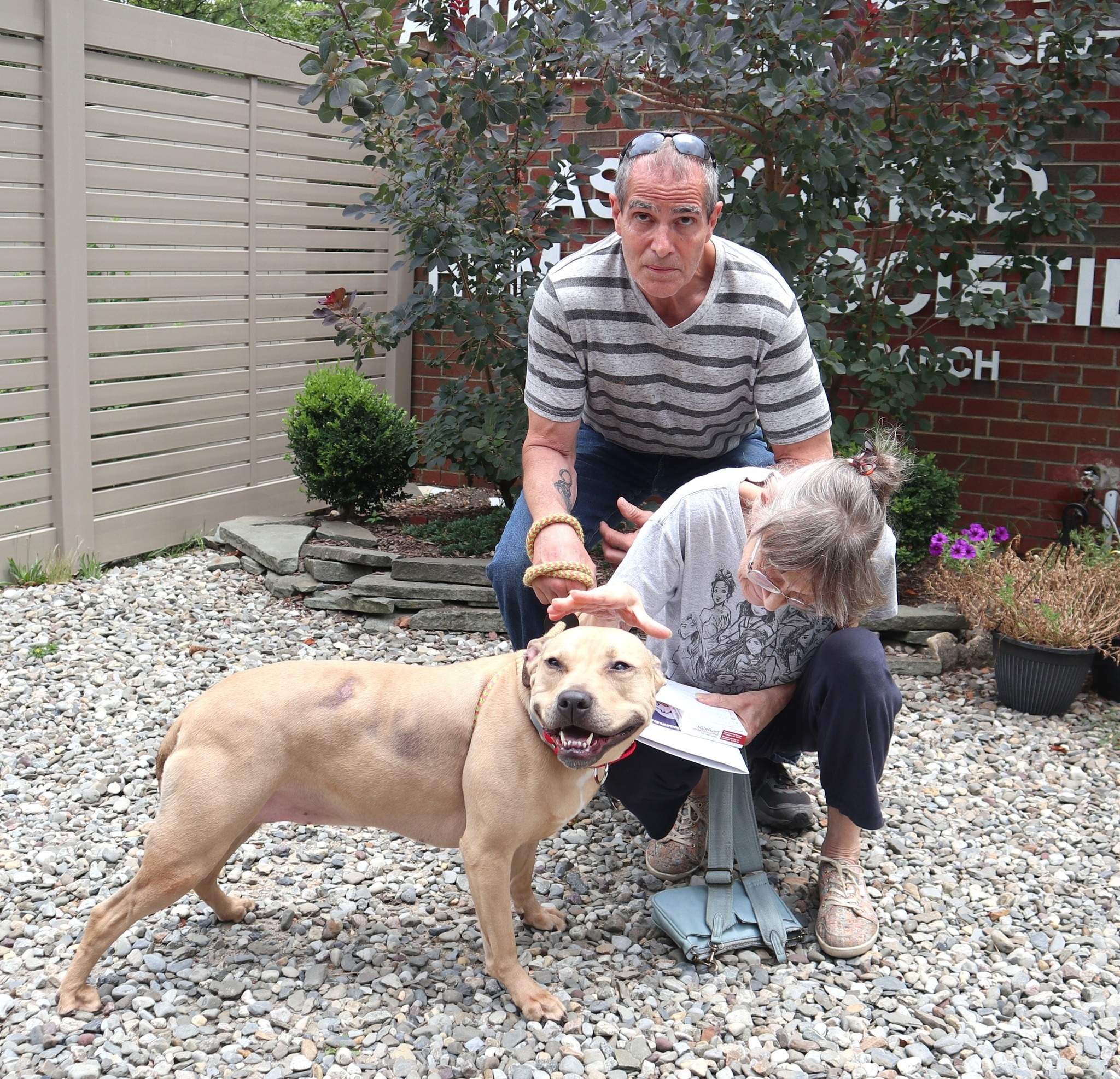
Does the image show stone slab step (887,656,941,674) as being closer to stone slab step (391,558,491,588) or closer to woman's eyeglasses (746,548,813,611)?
stone slab step (391,558,491,588)

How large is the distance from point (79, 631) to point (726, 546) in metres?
3.43

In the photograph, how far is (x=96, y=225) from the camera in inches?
236

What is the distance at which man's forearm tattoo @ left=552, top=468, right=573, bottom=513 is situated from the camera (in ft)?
11.1

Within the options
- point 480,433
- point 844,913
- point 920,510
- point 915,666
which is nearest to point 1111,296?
point 920,510

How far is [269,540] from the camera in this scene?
20.4 feet

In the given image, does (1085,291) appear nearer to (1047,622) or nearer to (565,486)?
(1047,622)

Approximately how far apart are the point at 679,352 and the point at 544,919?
1668 mm

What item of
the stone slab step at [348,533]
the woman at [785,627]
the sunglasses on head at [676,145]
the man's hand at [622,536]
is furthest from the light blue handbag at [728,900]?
the stone slab step at [348,533]

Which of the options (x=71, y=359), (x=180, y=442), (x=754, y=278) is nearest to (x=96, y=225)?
(x=71, y=359)

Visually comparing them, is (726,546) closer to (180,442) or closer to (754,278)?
(754,278)

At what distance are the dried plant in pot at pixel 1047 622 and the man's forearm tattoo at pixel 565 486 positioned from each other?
2273 mm

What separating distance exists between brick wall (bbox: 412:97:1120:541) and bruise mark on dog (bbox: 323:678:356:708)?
4458mm

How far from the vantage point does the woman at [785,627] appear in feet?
8.74

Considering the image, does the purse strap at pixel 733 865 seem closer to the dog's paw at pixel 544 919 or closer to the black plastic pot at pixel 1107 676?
the dog's paw at pixel 544 919
